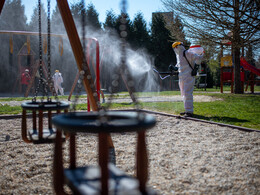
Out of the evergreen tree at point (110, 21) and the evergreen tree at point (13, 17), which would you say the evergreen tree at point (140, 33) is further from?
the evergreen tree at point (13, 17)

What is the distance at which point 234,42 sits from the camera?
10500 mm

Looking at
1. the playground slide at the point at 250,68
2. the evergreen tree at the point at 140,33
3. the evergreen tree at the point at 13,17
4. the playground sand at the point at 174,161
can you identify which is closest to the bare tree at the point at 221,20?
the playground slide at the point at 250,68

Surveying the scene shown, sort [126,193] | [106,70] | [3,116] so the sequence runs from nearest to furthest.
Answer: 1. [126,193]
2. [3,116]
3. [106,70]

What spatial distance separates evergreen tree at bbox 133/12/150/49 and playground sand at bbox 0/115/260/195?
23.4 metres

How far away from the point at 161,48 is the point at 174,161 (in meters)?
25.0

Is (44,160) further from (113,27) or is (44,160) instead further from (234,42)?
(113,27)

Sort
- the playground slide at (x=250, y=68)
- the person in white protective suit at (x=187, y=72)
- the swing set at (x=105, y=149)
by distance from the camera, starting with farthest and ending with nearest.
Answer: the playground slide at (x=250, y=68), the person in white protective suit at (x=187, y=72), the swing set at (x=105, y=149)

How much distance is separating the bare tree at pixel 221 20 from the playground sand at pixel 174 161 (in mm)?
7094

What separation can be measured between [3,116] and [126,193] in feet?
16.6

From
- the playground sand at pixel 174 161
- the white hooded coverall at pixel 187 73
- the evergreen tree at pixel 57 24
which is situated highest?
the evergreen tree at pixel 57 24

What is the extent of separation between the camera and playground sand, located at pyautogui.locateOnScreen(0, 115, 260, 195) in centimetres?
204

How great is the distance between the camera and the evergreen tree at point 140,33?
87.6 feet

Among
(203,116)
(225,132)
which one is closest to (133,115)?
(225,132)

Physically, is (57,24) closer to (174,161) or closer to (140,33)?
(140,33)
